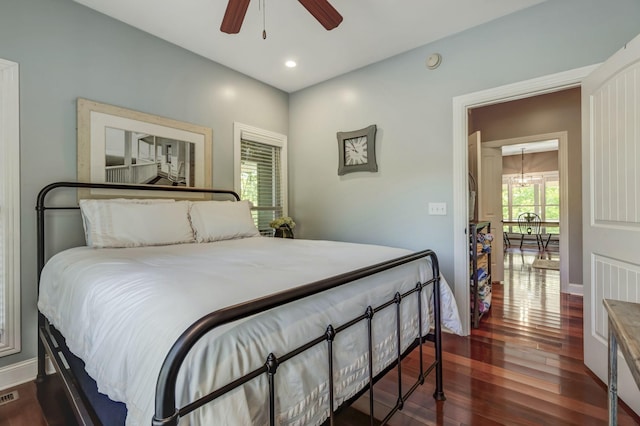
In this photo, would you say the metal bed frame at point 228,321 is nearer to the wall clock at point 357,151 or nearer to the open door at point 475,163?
the wall clock at point 357,151

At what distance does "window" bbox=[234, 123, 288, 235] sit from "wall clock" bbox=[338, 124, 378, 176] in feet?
2.88

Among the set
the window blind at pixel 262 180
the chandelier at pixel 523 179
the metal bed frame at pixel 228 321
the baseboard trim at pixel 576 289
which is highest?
→ the chandelier at pixel 523 179

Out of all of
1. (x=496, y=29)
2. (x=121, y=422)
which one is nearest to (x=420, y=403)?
(x=121, y=422)

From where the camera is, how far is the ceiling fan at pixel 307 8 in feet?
5.85

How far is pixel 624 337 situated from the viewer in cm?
83

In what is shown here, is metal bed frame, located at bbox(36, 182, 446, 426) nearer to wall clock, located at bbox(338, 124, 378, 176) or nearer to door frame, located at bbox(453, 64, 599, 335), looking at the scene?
door frame, located at bbox(453, 64, 599, 335)

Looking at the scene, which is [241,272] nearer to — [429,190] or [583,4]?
[429,190]

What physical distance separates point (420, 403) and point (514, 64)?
2597 mm

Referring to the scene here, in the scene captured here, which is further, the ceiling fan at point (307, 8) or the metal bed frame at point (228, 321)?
the ceiling fan at point (307, 8)

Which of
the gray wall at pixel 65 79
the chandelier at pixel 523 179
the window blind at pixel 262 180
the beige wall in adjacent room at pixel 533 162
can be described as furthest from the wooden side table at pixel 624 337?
the chandelier at pixel 523 179

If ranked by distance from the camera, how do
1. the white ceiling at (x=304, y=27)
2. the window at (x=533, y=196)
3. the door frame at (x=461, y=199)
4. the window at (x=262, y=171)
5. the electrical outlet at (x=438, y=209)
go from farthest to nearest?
the window at (x=533, y=196), the window at (x=262, y=171), the electrical outlet at (x=438, y=209), the door frame at (x=461, y=199), the white ceiling at (x=304, y=27)

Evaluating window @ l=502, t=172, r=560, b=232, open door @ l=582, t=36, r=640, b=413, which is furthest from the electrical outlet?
window @ l=502, t=172, r=560, b=232

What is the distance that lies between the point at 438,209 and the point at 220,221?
198 cm

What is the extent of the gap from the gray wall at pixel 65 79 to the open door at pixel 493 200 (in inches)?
158
